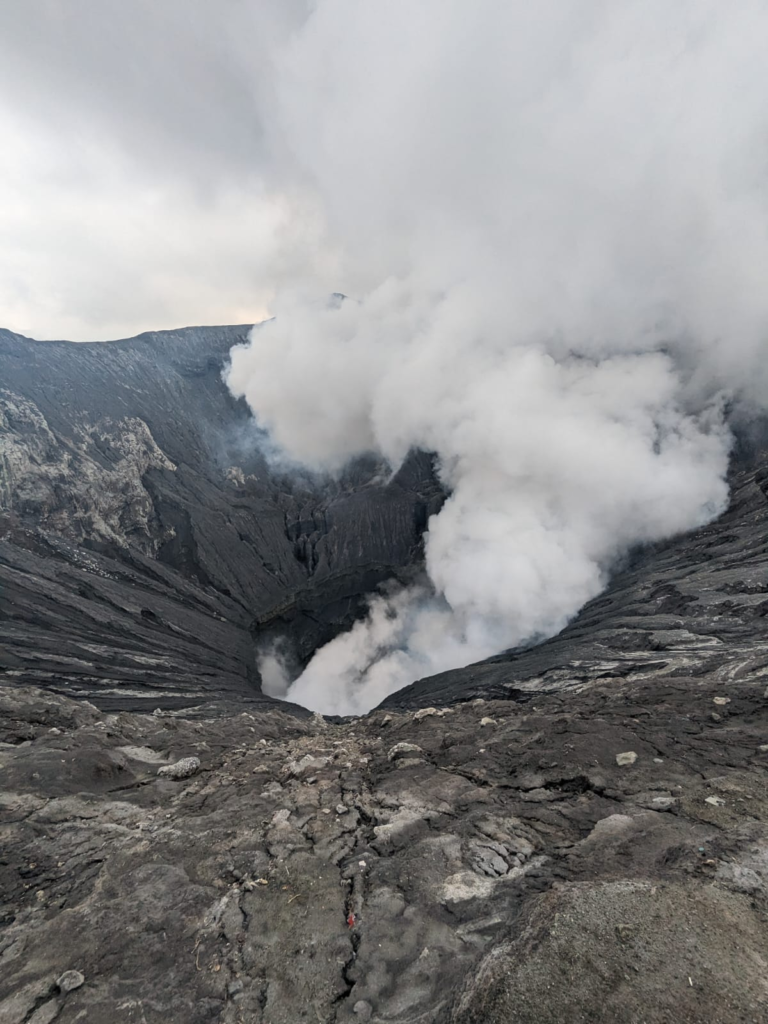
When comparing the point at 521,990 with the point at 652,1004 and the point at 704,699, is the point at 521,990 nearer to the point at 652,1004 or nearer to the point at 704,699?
the point at 652,1004

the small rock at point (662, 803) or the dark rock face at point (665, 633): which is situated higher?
the dark rock face at point (665, 633)

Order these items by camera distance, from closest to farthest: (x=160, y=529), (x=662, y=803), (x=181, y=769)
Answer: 1. (x=662, y=803)
2. (x=181, y=769)
3. (x=160, y=529)

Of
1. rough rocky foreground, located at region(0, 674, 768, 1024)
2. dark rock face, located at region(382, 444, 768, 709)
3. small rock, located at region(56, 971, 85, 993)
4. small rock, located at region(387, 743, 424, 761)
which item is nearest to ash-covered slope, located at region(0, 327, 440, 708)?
rough rocky foreground, located at region(0, 674, 768, 1024)

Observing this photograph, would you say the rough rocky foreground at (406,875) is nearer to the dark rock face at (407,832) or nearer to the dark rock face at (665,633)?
the dark rock face at (407,832)

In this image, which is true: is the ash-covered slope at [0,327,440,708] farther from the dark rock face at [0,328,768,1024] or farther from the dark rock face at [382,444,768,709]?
the dark rock face at [382,444,768,709]

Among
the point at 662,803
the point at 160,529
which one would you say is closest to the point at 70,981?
the point at 662,803

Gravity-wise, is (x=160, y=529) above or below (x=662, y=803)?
above

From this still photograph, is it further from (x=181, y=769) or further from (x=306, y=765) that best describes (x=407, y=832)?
(x=181, y=769)

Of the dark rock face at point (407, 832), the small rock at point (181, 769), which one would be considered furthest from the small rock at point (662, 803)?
the small rock at point (181, 769)

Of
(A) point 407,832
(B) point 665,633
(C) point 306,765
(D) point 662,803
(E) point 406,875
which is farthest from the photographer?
(B) point 665,633
